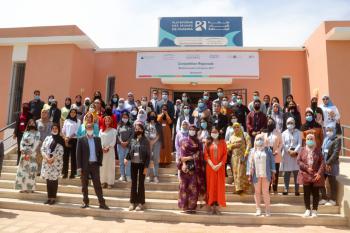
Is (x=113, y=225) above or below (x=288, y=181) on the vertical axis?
below

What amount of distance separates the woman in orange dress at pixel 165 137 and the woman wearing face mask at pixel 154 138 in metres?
0.36

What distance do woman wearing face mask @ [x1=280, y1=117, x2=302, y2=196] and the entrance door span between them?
981cm

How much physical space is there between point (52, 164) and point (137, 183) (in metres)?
1.90

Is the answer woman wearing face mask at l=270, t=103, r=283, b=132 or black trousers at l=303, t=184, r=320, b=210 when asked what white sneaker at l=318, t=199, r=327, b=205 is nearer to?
Answer: black trousers at l=303, t=184, r=320, b=210

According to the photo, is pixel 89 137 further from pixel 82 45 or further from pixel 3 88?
pixel 3 88

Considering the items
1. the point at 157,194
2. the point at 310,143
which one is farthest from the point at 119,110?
the point at 310,143

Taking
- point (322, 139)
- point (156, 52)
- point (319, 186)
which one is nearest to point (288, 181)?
point (319, 186)

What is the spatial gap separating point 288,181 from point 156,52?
7.48 metres

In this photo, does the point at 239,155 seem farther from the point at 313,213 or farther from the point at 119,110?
the point at 119,110

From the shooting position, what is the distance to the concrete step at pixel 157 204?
224 inches

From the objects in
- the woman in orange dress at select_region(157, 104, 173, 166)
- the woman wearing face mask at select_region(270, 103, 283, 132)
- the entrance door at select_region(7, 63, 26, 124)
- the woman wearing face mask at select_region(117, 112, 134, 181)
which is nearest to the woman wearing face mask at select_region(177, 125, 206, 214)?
the woman wearing face mask at select_region(117, 112, 134, 181)

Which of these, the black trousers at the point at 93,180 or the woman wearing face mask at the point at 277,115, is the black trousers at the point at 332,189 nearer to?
the woman wearing face mask at the point at 277,115

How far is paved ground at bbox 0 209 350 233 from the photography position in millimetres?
4820

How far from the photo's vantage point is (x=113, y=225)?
507cm
